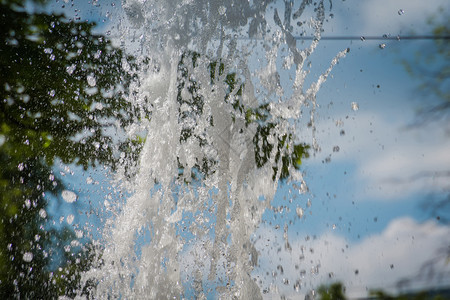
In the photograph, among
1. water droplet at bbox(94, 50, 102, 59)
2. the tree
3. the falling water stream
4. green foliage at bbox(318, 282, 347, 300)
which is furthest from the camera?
green foliage at bbox(318, 282, 347, 300)

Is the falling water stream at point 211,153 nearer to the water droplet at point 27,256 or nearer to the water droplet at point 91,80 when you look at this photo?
the water droplet at point 91,80

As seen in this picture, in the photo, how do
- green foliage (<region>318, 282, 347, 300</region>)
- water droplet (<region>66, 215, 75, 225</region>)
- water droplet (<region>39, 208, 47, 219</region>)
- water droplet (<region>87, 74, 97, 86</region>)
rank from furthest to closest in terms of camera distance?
green foliage (<region>318, 282, 347, 300</region>) < water droplet (<region>39, 208, 47, 219</region>) < water droplet (<region>66, 215, 75, 225</region>) < water droplet (<region>87, 74, 97, 86</region>)

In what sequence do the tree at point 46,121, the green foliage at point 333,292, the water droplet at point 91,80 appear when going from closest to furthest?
the tree at point 46,121 → the water droplet at point 91,80 → the green foliage at point 333,292

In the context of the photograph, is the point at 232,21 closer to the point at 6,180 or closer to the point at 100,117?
the point at 100,117

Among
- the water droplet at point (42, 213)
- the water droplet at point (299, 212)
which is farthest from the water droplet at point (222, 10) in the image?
the water droplet at point (42, 213)

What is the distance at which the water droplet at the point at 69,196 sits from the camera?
20.0 ft

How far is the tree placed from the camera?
230 inches

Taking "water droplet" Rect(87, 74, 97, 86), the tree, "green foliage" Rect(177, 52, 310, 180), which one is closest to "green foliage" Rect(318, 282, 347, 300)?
"green foliage" Rect(177, 52, 310, 180)

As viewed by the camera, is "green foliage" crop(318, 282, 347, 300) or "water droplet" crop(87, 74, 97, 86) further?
"green foliage" crop(318, 282, 347, 300)

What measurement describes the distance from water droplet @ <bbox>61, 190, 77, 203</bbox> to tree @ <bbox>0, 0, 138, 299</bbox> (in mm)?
291

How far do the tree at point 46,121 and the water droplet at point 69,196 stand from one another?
0.95 ft

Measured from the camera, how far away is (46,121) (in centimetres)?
614

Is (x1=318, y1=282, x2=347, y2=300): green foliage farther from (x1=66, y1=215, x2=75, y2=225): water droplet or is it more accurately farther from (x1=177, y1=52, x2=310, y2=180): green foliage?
(x1=66, y1=215, x2=75, y2=225): water droplet

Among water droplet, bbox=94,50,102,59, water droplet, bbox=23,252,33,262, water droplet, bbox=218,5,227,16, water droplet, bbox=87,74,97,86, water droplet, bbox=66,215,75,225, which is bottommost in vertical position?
water droplet, bbox=23,252,33,262
